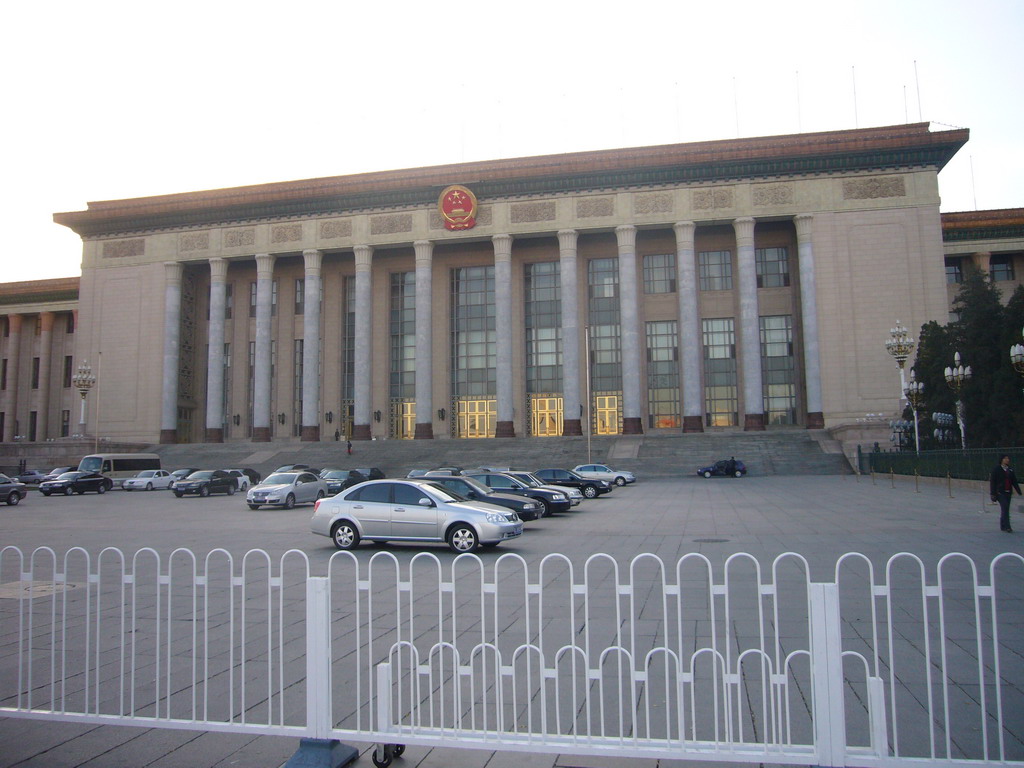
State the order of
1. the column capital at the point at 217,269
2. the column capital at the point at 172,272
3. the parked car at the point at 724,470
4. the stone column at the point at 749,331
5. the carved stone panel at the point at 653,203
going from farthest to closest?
the column capital at the point at 172,272, the column capital at the point at 217,269, the carved stone panel at the point at 653,203, the stone column at the point at 749,331, the parked car at the point at 724,470

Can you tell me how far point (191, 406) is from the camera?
6322cm

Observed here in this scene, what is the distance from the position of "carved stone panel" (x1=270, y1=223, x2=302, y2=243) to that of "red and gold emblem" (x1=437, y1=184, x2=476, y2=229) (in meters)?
11.6

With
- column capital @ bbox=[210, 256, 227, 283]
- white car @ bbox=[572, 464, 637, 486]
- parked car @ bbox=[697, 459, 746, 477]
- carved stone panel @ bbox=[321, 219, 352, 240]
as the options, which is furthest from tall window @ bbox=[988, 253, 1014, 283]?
column capital @ bbox=[210, 256, 227, 283]

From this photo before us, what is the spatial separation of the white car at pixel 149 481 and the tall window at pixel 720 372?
116 feet

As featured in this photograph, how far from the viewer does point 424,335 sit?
187ft

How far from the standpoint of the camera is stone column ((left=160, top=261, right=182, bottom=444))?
59.2m

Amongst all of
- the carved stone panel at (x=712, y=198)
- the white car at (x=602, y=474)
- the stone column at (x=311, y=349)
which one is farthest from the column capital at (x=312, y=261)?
the white car at (x=602, y=474)

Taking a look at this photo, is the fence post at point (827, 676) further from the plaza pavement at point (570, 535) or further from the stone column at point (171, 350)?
the stone column at point (171, 350)

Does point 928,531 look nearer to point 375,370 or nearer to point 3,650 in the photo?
point 3,650

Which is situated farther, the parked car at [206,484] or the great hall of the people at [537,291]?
the great hall of the people at [537,291]

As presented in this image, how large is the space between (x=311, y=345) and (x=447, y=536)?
4517 cm

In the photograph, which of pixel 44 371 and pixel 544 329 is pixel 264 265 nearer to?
pixel 544 329

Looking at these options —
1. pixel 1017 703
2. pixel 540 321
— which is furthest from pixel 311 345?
pixel 1017 703

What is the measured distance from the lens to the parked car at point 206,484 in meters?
35.2
